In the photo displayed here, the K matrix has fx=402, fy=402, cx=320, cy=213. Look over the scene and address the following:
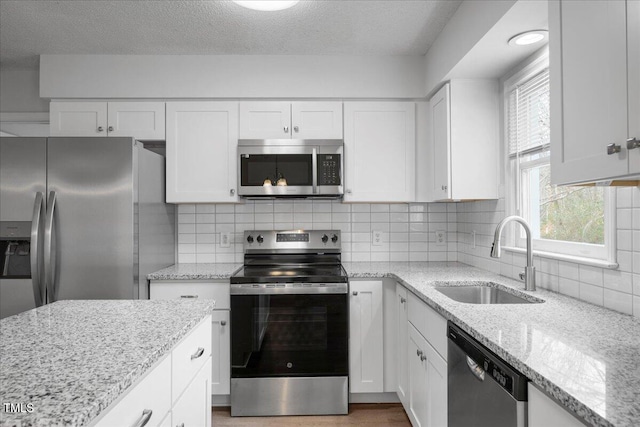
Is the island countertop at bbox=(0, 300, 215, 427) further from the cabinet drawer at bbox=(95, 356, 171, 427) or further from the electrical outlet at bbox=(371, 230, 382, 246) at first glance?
Result: the electrical outlet at bbox=(371, 230, 382, 246)

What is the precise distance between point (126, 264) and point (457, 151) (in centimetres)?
213

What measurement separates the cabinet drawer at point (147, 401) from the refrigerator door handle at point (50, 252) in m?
1.60

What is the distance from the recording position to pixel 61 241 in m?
2.38

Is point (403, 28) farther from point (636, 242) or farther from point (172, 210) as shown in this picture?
point (172, 210)

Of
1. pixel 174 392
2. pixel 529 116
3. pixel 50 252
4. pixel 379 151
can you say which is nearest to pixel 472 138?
pixel 529 116

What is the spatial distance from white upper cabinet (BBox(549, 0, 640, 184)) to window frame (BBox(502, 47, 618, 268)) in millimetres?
504

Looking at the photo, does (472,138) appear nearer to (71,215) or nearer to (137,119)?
(137,119)

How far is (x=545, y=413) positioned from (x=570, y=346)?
26cm

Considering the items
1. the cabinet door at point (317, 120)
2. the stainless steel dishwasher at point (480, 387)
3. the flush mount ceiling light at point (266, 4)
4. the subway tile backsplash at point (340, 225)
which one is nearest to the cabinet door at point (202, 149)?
the subway tile backsplash at point (340, 225)

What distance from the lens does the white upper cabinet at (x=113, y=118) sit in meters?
2.87

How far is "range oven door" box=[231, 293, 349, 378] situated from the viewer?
2.50 m

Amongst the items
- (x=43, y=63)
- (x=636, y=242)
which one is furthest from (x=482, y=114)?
(x=43, y=63)

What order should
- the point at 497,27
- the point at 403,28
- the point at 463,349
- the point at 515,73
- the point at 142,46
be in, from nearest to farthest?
the point at 463,349 → the point at 497,27 → the point at 515,73 → the point at 403,28 → the point at 142,46

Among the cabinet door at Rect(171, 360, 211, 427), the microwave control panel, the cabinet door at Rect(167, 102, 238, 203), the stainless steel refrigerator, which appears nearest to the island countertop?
the cabinet door at Rect(171, 360, 211, 427)
